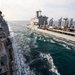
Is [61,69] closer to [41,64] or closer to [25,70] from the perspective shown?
[41,64]

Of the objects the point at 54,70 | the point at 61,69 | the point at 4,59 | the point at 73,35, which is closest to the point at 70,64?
the point at 61,69

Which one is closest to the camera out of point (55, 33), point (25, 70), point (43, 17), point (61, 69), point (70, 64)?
point (25, 70)

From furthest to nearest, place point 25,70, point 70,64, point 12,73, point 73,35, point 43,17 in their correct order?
point 43,17 → point 73,35 → point 70,64 → point 25,70 → point 12,73

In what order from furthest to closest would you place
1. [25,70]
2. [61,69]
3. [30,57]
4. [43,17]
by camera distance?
[43,17] < [30,57] < [61,69] < [25,70]

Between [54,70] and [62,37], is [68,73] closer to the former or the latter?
[54,70]

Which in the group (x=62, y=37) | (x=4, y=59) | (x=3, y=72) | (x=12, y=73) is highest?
(x=4, y=59)

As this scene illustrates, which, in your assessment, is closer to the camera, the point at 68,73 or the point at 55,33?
the point at 68,73

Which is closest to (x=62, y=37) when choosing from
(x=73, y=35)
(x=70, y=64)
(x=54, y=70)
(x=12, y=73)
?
(x=73, y=35)

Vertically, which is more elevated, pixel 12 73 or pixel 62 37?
pixel 12 73

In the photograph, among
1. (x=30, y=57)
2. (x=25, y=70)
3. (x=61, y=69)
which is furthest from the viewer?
(x=30, y=57)
